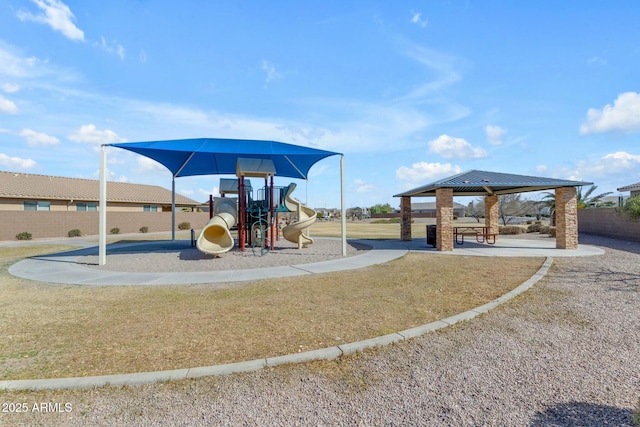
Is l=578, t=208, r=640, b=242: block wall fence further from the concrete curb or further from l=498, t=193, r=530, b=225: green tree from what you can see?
the concrete curb

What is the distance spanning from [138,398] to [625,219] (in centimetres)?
2162

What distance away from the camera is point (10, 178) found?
25719 mm

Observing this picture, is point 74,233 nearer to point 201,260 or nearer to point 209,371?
point 201,260

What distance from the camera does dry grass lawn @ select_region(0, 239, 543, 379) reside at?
143 inches

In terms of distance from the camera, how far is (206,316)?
5.06 meters

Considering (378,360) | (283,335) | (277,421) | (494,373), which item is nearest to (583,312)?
(494,373)

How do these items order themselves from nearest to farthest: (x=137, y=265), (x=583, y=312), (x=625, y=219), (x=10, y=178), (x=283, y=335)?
(x=283, y=335)
(x=583, y=312)
(x=137, y=265)
(x=625, y=219)
(x=10, y=178)

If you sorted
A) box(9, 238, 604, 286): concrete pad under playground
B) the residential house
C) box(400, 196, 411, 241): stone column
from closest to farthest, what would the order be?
1. box(9, 238, 604, 286): concrete pad under playground
2. box(400, 196, 411, 241): stone column
3. the residential house

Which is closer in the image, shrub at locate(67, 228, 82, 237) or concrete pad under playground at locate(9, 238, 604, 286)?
concrete pad under playground at locate(9, 238, 604, 286)

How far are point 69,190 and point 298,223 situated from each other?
82.8ft

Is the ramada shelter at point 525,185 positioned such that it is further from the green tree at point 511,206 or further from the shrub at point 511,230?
the green tree at point 511,206

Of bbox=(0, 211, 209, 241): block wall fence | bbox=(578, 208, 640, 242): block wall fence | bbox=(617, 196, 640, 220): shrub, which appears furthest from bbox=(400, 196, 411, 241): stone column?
bbox=(0, 211, 209, 241): block wall fence

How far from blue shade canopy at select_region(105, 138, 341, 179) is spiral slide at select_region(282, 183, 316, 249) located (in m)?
2.00

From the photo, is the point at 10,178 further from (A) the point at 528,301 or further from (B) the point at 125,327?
(A) the point at 528,301
